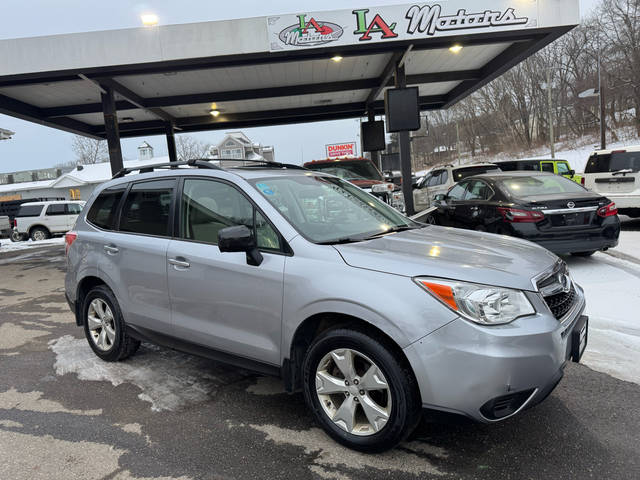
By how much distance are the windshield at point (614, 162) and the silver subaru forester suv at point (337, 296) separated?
8.78 m

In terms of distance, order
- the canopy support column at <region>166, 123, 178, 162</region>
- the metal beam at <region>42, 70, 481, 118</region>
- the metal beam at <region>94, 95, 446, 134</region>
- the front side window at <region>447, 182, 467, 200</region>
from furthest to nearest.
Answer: the metal beam at <region>94, 95, 446, 134</region> < the canopy support column at <region>166, 123, 178, 162</region> < the metal beam at <region>42, 70, 481, 118</region> < the front side window at <region>447, 182, 467, 200</region>

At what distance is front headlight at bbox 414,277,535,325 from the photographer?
7.83 feet

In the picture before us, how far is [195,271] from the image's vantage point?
3393mm

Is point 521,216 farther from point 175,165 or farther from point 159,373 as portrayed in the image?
point 159,373

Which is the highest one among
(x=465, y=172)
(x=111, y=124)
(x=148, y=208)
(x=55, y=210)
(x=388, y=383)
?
(x=111, y=124)

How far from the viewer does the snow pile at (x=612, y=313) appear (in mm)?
3816

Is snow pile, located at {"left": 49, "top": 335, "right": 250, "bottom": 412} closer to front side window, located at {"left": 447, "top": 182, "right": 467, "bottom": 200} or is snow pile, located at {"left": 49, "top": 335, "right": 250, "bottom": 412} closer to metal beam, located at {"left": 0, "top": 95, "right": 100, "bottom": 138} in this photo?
front side window, located at {"left": 447, "top": 182, "right": 467, "bottom": 200}

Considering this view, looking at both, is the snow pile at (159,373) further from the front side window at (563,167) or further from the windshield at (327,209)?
the front side window at (563,167)

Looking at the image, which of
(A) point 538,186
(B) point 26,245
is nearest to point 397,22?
(A) point 538,186

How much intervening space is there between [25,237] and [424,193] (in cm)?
1829

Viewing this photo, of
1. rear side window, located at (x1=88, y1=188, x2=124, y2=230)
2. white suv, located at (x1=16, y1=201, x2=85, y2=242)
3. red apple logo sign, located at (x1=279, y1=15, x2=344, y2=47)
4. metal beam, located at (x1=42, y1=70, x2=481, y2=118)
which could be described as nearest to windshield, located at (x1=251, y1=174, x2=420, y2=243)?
rear side window, located at (x1=88, y1=188, x2=124, y2=230)

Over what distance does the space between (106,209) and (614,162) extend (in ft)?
35.2

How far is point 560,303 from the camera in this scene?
2783 millimetres

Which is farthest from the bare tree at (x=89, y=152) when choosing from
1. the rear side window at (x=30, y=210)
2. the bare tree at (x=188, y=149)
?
the rear side window at (x=30, y=210)
